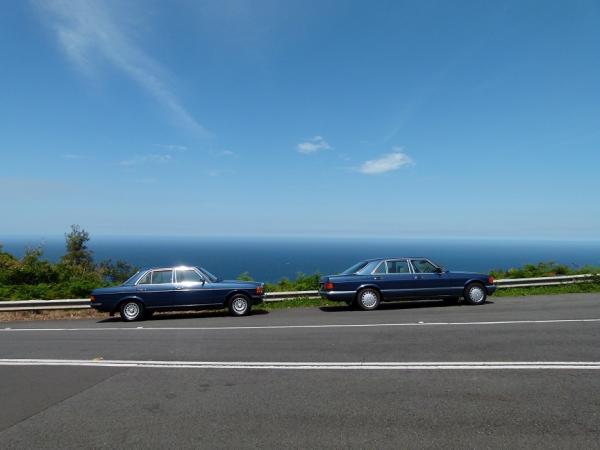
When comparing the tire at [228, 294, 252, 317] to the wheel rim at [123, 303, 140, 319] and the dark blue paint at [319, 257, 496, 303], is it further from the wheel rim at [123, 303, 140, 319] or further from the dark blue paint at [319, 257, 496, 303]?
the wheel rim at [123, 303, 140, 319]

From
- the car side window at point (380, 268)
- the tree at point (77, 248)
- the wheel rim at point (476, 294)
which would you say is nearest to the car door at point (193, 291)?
the car side window at point (380, 268)

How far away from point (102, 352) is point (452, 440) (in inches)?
258

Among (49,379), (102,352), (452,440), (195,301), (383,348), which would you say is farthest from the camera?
(195,301)

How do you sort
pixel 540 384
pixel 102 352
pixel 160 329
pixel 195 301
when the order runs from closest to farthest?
pixel 540 384 < pixel 102 352 < pixel 160 329 < pixel 195 301

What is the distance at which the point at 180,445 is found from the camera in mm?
3914

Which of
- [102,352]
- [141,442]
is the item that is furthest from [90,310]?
[141,442]

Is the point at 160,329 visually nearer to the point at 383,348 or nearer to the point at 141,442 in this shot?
the point at 383,348

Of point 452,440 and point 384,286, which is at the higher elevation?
point 384,286

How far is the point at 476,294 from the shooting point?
1393 cm

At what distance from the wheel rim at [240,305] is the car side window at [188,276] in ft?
4.09

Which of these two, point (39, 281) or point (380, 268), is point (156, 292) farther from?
point (39, 281)

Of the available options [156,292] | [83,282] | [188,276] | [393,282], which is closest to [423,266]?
[393,282]

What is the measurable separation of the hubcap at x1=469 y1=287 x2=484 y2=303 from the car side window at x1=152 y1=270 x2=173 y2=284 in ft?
31.0

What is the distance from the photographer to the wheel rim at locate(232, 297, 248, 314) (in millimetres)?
13234
